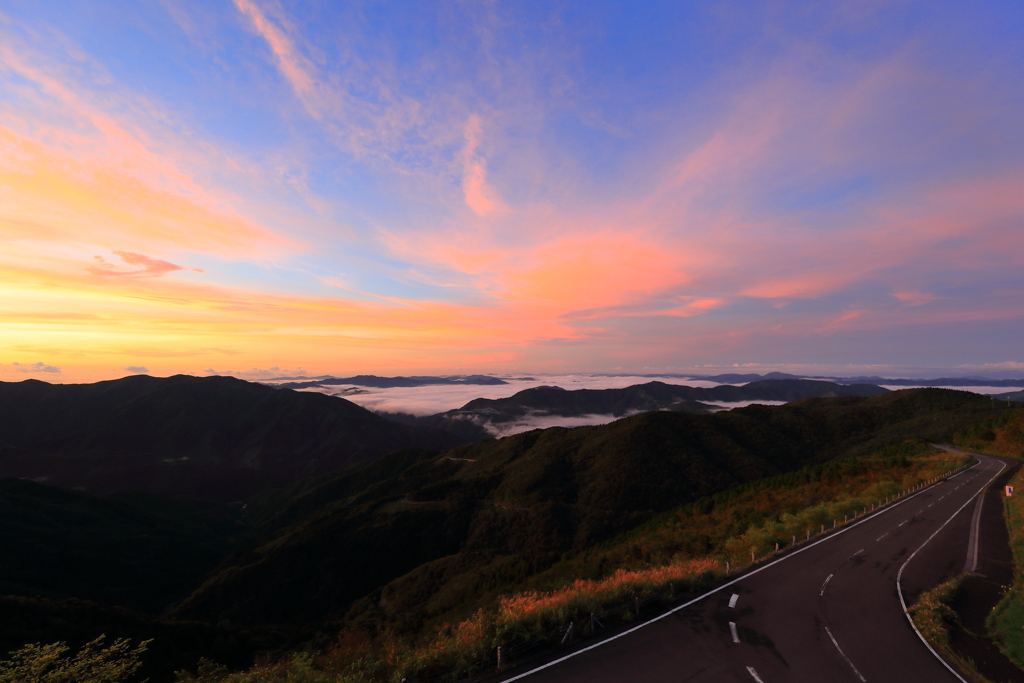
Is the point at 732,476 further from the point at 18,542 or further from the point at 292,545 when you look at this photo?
the point at 18,542

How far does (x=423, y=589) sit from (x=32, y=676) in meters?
85.3

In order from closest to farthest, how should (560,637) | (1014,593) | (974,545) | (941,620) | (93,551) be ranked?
(560,637) < (941,620) < (1014,593) < (974,545) < (93,551)

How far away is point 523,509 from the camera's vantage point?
120812 mm

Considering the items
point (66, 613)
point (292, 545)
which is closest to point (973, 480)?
point (66, 613)

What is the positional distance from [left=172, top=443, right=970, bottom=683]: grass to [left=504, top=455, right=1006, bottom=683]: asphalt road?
151 centimetres

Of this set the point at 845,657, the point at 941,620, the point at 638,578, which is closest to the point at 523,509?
the point at 638,578

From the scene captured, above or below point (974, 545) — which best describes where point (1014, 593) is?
above

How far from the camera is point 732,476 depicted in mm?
116562

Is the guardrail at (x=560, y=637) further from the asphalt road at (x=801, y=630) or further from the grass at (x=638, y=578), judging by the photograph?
the asphalt road at (x=801, y=630)

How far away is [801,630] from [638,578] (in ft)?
22.0

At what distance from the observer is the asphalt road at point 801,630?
42.7ft

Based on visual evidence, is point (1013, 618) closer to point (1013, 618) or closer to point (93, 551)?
point (1013, 618)

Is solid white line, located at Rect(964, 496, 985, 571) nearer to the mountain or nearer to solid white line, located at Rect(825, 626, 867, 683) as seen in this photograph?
solid white line, located at Rect(825, 626, 867, 683)

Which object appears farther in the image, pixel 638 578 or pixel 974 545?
pixel 974 545
